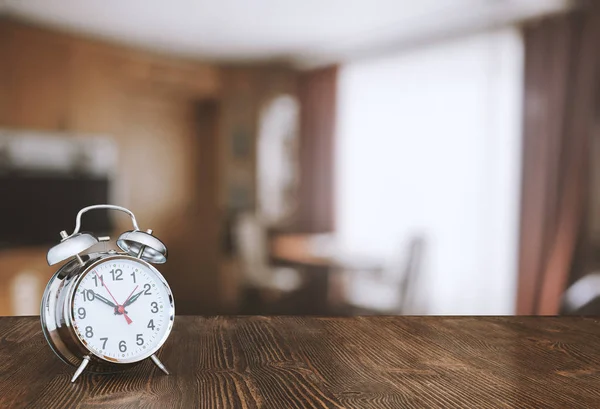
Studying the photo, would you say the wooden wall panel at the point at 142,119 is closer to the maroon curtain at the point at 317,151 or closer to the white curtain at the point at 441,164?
the maroon curtain at the point at 317,151

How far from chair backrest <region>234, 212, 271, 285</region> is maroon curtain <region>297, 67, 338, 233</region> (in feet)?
1.11

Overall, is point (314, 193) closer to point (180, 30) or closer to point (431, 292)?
point (431, 292)

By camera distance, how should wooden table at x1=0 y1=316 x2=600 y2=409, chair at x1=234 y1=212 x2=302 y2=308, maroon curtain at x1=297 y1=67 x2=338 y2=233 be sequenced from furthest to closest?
maroon curtain at x1=297 y1=67 x2=338 y2=233 → chair at x1=234 y1=212 x2=302 y2=308 → wooden table at x1=0 y1=316 x2=600 y2=409

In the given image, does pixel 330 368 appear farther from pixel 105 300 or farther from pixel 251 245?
pixel 251 245

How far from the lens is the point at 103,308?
2.25 feet

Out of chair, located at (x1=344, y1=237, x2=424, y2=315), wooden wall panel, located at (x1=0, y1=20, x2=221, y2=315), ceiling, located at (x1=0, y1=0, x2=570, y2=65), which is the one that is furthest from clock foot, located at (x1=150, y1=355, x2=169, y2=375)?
wooden wall panel, located at (x1=0, y1=20, x2=221, y2=315)

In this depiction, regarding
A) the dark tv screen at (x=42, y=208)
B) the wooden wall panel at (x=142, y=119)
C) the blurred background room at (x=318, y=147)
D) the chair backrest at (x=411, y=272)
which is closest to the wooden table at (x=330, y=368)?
the chair backrest at (x=411, y=272)

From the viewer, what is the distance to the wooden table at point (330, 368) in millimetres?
598

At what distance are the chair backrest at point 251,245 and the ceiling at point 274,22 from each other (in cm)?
133

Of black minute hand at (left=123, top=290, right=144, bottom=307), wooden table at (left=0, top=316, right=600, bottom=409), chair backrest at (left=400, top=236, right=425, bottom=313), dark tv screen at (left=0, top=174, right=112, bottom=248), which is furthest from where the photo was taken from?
dark tv screen at (left=0, top=174, right=112, bottom=248)

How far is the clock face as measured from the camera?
0.67 meters

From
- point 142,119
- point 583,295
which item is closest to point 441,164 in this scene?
point 583,295

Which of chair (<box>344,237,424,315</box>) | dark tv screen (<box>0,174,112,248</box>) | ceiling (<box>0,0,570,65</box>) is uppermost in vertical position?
ceiling (<box>0,0,570,65</box>)

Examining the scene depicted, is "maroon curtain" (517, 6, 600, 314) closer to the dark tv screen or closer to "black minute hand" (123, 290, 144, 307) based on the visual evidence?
the dark tv screen
